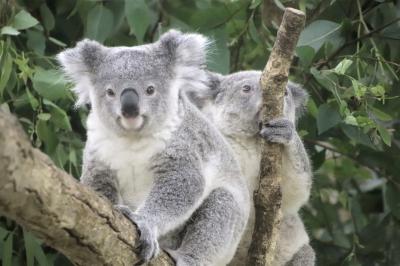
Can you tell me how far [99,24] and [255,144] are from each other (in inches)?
52.0

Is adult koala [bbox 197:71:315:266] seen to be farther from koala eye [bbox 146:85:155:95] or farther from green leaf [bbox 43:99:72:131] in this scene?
koala eye [bbox 146:85:155:95]

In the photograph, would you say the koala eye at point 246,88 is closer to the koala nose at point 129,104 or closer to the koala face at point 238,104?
the koala face at point 238,104

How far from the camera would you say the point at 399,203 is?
6.07 metres

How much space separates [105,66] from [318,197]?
2787 mm

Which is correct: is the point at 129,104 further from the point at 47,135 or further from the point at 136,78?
the point at 47,135

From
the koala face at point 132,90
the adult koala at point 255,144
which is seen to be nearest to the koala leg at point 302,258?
the adult koala at point 255,144

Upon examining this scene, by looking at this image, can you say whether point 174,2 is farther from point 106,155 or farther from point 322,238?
point 106,155

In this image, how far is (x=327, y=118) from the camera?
17.3ft

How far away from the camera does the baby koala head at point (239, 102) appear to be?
17.3ft

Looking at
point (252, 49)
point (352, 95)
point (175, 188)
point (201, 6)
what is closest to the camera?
point (175, 188)

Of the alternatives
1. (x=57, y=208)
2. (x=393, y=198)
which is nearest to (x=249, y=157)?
(x=393, y=198)

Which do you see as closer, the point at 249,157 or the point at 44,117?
the point at 44,117

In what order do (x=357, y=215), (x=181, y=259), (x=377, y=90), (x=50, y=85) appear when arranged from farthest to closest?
(x=357, y=215) < (x=50, y=85) < (x=377, y=90) < (x=181, y=259)

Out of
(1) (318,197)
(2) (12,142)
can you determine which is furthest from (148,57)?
(1) (318,197)
